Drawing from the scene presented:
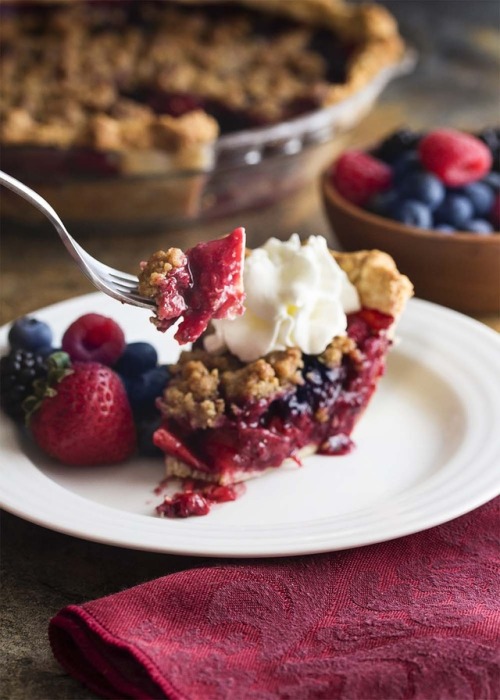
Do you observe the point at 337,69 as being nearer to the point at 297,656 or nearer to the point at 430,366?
the point at 430,366

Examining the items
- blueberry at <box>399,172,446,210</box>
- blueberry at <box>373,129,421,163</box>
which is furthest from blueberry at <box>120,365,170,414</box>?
blueberry at <box>373,129,421,163</box>

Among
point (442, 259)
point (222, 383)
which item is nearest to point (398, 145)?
point (442, 259)

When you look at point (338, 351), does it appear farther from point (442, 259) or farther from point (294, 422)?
point (442, 259)

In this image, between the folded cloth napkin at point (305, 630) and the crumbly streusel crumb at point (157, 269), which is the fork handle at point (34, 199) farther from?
the folded cloth napkin at point (305, 630)

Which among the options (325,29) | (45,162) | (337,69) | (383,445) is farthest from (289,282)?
(325,29)

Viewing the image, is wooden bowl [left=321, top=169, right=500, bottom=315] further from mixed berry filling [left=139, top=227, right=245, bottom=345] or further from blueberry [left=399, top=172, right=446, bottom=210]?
mixed berry filling [left=139, top=227, right=245, bottom=345]
